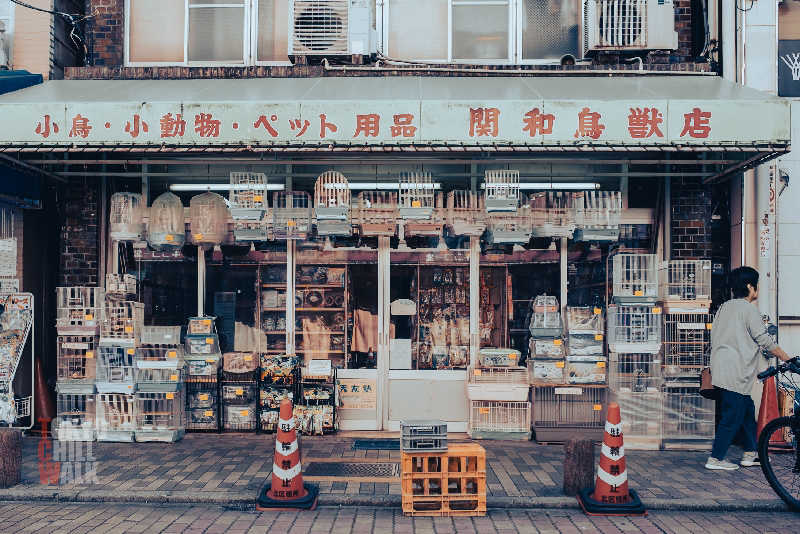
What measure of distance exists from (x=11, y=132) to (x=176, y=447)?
13.9 ft

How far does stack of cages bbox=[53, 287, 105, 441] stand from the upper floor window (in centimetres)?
359

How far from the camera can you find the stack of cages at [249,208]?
328 inches

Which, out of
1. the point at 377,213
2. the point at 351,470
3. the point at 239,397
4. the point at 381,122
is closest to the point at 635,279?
the point at 377,213

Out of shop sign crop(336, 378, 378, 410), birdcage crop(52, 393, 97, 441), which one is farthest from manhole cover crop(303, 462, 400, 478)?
birdcage crop(52, 393, 97, 441)

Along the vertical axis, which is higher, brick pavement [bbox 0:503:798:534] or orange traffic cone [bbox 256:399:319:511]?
orange traffic cone [bbox 256:399:319:511]

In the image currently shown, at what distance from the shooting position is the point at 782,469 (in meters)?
6.48

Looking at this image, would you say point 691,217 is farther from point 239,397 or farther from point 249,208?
point 239,397

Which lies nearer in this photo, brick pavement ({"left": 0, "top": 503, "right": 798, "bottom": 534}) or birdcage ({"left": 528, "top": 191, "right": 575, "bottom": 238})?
brick pavement ({"left": 0, "top": 503, "right": 798, "bottom": 534})

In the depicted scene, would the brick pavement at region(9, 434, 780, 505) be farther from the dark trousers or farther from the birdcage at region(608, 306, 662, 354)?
the birdcage at region(608, 306, 662, 354)

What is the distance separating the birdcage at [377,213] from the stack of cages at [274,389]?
7.01ft

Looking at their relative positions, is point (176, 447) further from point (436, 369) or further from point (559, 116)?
point (559, 116)

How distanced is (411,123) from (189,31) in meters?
4.25

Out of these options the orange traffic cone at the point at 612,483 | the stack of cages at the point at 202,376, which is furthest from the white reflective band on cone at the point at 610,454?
the stack of cages at the point at 202,376

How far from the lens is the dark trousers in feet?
23.2
